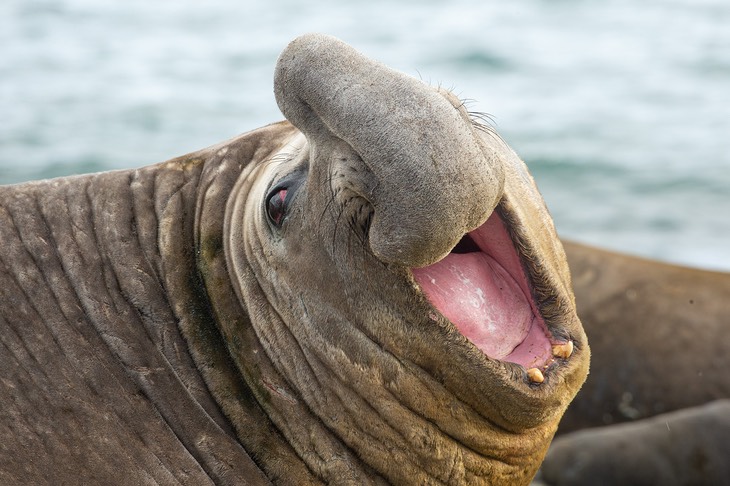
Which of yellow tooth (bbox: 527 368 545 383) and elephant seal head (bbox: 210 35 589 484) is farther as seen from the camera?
yellow tooth (bbox: 527 368 545 383)

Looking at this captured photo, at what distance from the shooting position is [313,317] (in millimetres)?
4234

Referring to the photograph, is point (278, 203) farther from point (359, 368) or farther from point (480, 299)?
point (480, 299)

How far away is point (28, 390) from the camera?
432cm

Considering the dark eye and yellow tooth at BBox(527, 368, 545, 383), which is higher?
the dark eye

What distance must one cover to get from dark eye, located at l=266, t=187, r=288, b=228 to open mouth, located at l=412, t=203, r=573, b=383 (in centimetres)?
57

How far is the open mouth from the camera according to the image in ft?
13.5

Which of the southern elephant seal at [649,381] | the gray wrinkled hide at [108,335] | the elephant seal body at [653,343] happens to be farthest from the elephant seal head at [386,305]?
the elephant seal body at [653,343]

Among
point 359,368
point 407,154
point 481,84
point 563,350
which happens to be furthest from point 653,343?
point 481,84

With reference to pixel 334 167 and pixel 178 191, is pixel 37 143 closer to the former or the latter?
pixel 178 191

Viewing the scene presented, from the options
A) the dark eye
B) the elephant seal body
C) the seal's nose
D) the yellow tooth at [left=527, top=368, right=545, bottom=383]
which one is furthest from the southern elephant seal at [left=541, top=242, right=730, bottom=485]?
the seal's nose

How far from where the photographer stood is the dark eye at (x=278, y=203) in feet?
14.0

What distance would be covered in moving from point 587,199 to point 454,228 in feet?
36.4

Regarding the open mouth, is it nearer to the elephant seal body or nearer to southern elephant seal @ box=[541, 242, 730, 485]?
southern elephant seal @ box=[541, 242, 730, 485]

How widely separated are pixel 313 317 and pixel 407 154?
88cm
